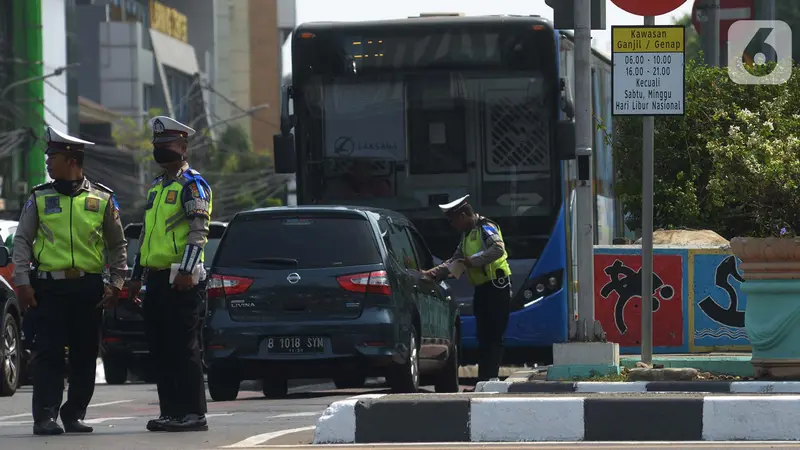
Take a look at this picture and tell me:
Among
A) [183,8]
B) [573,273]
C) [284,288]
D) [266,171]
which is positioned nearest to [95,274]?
[284,288]

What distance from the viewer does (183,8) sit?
88875 millimetres

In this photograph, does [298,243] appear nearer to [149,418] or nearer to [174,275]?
[149,418]

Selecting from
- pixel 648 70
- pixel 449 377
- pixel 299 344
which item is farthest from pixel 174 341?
pixel 449 377

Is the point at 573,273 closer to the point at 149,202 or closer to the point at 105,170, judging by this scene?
the point at 149,202

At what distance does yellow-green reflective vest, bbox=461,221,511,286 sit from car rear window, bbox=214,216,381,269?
1404 millimetres

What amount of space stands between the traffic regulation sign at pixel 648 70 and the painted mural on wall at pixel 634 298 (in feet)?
18.3

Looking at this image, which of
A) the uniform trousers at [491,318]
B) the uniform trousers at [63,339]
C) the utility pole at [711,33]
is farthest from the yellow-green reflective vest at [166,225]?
the utility pole at [711,33]

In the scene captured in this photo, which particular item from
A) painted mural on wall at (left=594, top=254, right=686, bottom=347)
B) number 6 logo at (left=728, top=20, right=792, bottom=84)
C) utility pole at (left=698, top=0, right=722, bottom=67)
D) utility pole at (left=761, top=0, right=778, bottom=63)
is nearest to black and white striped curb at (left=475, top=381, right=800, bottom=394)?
painted mural on wall at (left=594, top=254, right=686, bottom=347)

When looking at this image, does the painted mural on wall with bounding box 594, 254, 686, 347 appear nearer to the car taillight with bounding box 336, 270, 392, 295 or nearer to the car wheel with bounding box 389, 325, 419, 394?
the car wheel with bounding box 389, 325, 419, 394

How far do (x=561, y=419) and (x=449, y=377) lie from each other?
22.1ft

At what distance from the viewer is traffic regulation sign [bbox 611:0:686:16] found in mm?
13445

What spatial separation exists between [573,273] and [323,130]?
2.81 meters

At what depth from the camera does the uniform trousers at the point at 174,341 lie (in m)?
10.7

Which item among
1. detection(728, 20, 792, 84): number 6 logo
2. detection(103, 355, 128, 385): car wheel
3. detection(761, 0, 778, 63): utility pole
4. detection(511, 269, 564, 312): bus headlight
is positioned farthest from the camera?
detection(761, 0, 778, 63): utility pole
